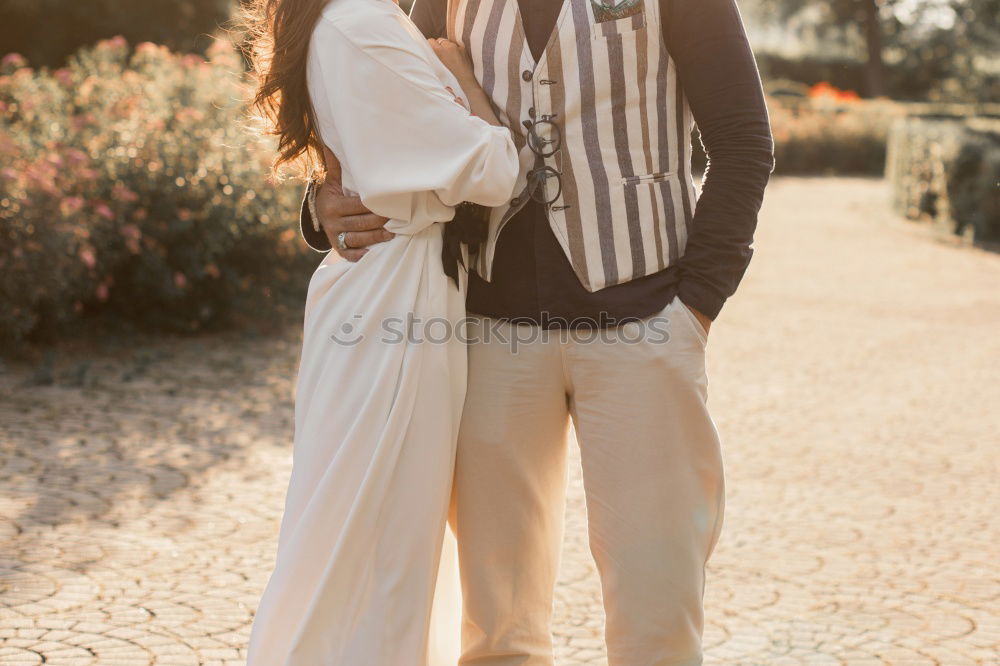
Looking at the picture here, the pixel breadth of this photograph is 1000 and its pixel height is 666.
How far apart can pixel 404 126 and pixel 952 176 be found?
46.5 feet

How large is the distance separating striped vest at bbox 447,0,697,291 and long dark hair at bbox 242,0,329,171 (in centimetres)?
39

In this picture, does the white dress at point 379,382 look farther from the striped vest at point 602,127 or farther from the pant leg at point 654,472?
the pant leg at point 654,472

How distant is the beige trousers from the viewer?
2.31 meters

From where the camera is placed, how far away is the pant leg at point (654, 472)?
230 cm

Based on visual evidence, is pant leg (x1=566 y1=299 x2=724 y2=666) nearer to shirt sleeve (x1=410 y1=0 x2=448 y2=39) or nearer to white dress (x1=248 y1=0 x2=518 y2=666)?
white dress (x1=248 y1=0 x2=518 y2=666)

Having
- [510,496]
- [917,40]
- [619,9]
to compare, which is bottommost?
[510,496]

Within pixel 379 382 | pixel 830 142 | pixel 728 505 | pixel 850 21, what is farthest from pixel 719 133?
pixel 850 21

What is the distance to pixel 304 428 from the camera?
235cm

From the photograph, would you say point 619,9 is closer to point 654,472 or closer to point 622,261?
point 622,261

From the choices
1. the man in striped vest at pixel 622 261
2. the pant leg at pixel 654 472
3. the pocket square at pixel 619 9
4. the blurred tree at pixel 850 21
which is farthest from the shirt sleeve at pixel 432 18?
the blurred tree at pixel 850 21

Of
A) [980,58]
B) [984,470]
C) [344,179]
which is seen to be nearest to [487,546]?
[344,179]

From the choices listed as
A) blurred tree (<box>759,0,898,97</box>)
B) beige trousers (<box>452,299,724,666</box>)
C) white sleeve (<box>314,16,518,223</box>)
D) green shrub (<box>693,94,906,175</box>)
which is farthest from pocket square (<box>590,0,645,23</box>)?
blurred tree (<box>759,0,898,97</box>)

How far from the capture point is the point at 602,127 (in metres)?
2.30

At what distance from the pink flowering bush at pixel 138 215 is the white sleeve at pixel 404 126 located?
16.6 ft
